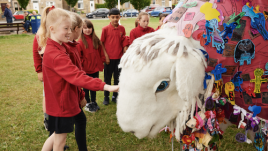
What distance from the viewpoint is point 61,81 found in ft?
6.08

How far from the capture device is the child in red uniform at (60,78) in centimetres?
172

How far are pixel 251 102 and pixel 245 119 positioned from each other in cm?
16

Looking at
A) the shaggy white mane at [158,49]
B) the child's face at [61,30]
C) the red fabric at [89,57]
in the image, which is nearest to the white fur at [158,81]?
the shaggy white mane at [158,49]

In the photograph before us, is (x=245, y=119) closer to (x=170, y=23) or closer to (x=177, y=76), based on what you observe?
(x=177, y=76)

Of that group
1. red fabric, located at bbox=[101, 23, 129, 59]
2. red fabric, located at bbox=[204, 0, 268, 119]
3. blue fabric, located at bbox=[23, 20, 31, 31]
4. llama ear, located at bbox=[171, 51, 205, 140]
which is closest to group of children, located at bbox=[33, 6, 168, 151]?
llama ear, located at bbox=[171, 51, 205, 140]

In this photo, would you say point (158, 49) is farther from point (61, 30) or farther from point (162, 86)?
point (61, 30)

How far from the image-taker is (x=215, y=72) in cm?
156

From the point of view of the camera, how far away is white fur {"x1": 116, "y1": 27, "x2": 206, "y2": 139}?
1466mm

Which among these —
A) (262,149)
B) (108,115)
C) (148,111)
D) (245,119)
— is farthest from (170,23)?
(108,115)

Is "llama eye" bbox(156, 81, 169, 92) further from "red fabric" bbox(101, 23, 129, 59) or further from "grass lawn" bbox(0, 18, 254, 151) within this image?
"red fabric" bbox(101, 23, 129, 59)

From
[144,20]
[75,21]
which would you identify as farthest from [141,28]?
[75,21]

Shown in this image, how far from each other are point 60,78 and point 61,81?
3 cm

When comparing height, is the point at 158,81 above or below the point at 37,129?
above

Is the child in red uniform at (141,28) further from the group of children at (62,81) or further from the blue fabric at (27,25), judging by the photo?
the blue fabric at (27,25)
